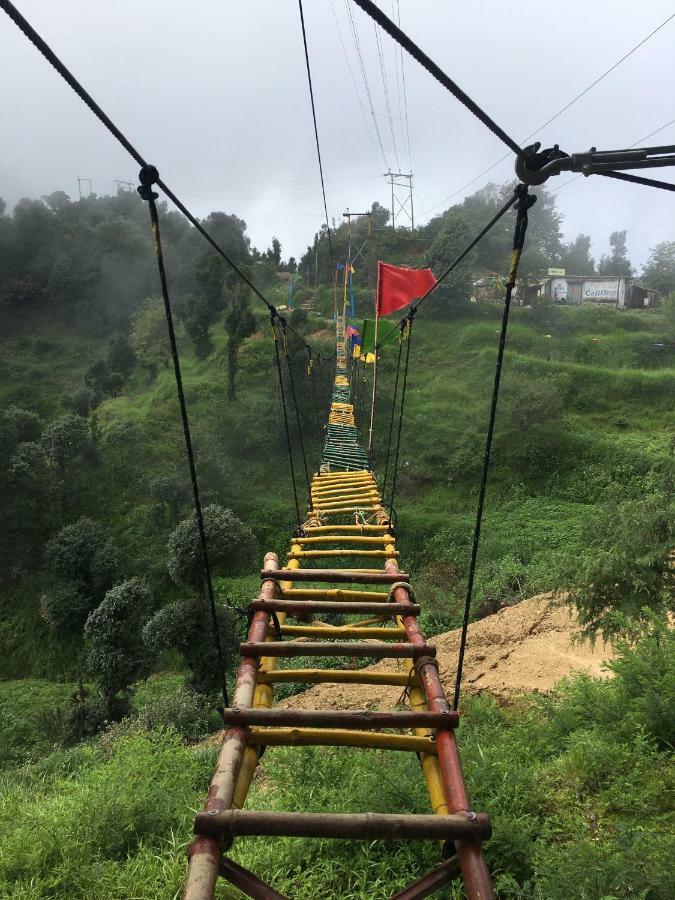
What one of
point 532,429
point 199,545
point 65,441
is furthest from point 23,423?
point 532,429

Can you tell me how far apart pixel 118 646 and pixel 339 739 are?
838 centimetres

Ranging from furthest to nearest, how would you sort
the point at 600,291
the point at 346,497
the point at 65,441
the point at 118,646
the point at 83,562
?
the point at 600,291
the point at 65,441
the point at 83,562
the point at 118,646
the point at 346,497

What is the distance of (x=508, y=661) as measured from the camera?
647cm

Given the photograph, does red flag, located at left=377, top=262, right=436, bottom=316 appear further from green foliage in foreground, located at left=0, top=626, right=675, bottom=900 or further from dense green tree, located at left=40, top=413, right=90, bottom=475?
dense green tree, located at left=40, top=413, right=90, bottom=475

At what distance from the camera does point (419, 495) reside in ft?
50.6

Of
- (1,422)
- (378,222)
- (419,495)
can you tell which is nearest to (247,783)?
(419,495)

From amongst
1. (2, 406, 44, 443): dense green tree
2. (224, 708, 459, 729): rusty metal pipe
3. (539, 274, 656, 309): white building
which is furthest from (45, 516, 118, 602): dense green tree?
(539, 274, 656, 309): white building

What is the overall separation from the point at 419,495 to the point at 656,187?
45.6ft

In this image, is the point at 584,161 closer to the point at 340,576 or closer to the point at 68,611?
the point at 340,576

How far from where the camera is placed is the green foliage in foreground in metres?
2.40

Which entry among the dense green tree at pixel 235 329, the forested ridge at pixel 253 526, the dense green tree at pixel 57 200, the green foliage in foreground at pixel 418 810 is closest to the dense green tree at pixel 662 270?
the forested ridge at pixel 253 526

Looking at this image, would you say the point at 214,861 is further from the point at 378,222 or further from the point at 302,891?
the point at 378,222

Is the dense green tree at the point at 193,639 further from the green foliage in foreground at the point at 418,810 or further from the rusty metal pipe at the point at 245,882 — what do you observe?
the rusty metal pipe at the point at 245,882

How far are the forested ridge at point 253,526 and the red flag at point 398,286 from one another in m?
3.99
